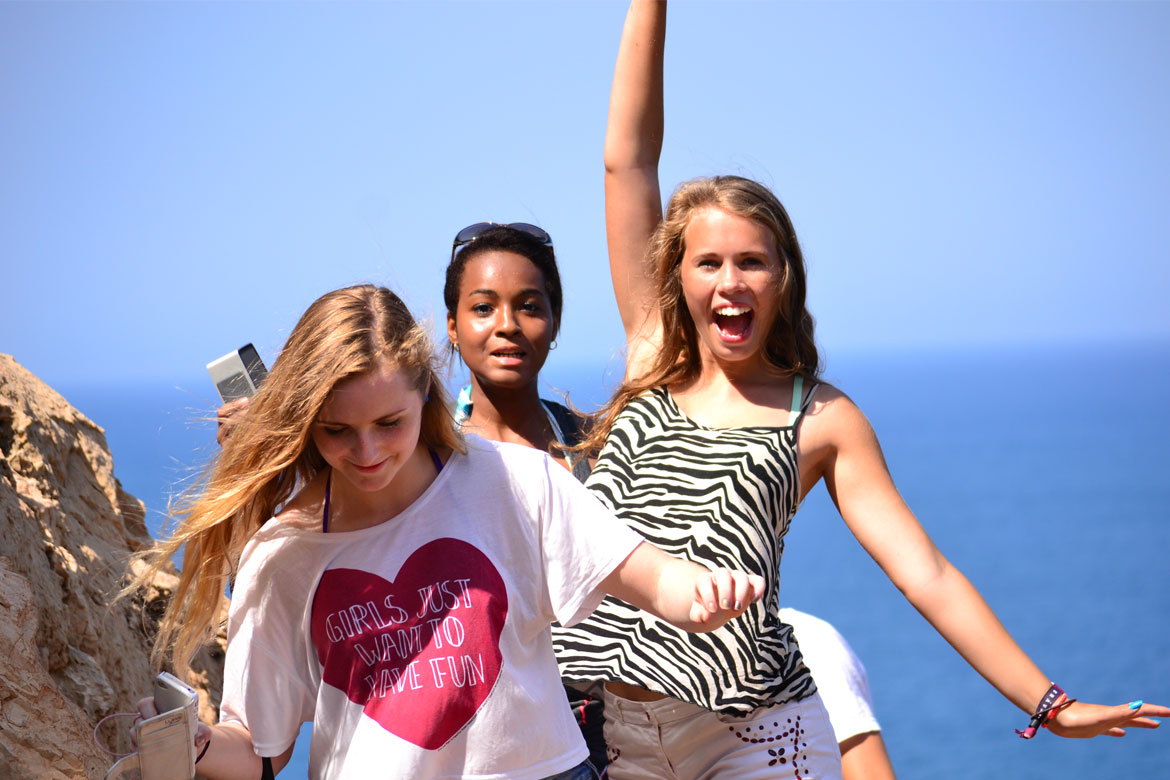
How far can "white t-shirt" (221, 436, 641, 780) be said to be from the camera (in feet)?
6.66

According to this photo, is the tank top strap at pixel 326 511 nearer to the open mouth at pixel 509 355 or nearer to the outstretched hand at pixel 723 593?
the outstretched hand at pixel 723 593

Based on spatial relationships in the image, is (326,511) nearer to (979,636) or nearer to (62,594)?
(62,594)

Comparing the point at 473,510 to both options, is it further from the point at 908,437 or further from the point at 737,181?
the point at 908,437

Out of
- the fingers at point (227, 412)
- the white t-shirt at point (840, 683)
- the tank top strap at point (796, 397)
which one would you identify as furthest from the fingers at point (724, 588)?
the white t-shirt at point (840, 683)

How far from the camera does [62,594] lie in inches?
113

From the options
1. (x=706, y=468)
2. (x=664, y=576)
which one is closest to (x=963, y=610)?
(x=706, y=468)

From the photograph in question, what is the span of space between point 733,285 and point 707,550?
0.63 metres

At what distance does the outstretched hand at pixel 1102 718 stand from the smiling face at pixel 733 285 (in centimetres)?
103

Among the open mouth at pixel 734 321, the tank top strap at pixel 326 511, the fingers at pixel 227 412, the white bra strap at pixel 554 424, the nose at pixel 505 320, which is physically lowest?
the tank top strap at pixel 326 511

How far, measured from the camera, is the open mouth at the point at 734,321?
8.73 ft

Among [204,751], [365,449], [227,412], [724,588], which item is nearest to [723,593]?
[724,588]

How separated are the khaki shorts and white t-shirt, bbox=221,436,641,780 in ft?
1.22

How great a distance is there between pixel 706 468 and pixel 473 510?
2.01ft

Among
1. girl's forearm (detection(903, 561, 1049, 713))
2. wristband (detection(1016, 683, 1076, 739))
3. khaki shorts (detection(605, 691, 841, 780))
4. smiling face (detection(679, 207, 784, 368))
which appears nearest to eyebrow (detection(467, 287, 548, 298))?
smiling face (detection(679, 207, 784, 368))
